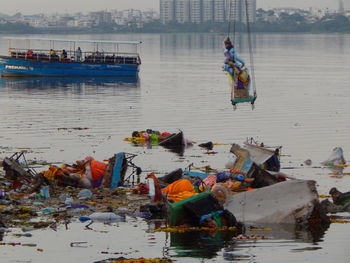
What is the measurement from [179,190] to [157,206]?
5.01ft

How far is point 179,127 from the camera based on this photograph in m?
43.0

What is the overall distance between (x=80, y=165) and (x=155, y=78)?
53355 millimetres

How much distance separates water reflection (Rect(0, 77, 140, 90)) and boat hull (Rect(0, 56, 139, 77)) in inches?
18.8

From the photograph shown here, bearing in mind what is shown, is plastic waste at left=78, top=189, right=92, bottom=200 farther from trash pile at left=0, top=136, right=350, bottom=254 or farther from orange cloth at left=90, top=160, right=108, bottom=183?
orange cloth at left=90, top=160, right=108, bottom=183

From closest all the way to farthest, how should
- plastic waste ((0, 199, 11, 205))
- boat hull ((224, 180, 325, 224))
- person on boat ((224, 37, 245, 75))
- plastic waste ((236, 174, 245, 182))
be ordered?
boat hull ((224, 180, 325, 224)) < plastic waste ((0, 199, 11, 205)) < person on boat ((224, 37, 245, 75)) < plastic waste ((236, 174, 245, 182))

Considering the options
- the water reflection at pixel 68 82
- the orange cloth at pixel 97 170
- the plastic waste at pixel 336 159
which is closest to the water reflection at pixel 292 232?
the orange cloth at pixel 97 170

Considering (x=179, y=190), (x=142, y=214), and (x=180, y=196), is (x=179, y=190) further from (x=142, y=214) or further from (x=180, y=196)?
(x=142, y=214)

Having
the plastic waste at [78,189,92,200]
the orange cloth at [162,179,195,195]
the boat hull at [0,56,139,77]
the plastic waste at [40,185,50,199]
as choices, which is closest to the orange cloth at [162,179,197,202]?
the orange cloth at [162,179,195,195]

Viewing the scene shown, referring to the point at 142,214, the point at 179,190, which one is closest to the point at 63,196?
the point at 142,214

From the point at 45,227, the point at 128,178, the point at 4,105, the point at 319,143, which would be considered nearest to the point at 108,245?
the point at 45,227

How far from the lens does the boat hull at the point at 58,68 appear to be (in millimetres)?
73438

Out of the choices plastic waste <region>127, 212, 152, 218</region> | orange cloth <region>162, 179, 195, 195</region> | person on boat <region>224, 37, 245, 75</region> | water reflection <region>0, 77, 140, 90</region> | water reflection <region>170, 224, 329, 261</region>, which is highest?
person on boat <region>224, 37, 245, 75</region>

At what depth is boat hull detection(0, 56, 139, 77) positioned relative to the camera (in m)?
73.4

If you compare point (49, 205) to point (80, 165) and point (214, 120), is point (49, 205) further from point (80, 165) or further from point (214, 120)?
point (214, 120)
